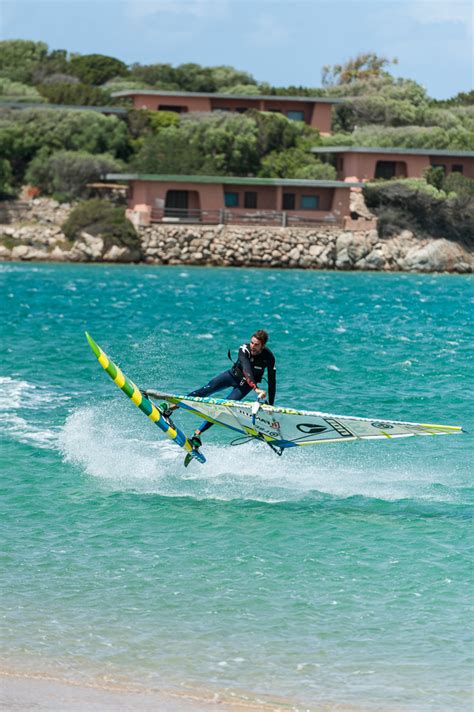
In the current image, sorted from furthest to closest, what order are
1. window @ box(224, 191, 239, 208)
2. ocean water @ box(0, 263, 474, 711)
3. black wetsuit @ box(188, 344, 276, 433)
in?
1. window @ box(224, 191, 239, 208)
2. black wetsuit @ box(188, 344, 276, 433)
3. ocean water @ box(0, 263, 474, 711)

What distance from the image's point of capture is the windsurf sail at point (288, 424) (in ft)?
51.0

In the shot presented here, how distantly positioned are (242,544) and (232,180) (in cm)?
6339

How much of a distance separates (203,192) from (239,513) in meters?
62.5

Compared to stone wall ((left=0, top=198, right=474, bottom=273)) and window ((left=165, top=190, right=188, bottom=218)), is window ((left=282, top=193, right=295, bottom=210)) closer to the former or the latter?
stone wall ((left=0, top=198, right=474, bottom=273))

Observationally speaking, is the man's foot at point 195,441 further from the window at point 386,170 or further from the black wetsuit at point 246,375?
the window at point 386,170

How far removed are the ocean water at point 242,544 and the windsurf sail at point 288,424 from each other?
863 mm

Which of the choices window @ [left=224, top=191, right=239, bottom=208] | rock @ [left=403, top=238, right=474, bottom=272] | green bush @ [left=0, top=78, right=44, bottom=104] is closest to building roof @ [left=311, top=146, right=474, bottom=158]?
rock @ [left=403, top=238, right=474, bottom=272]

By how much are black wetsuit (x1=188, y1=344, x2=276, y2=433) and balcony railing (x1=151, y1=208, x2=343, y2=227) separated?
195 ft

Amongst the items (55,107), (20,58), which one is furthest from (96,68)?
(55,107)

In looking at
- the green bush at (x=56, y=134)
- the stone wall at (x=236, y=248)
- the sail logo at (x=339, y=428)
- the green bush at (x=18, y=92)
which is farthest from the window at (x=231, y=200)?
the sail logo at (x=339, y=428)

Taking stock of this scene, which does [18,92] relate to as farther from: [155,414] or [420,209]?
[155,414]

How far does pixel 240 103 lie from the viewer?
299ft

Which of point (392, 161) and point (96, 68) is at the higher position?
point (96, 68)

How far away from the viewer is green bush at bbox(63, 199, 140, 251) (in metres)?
72.8
